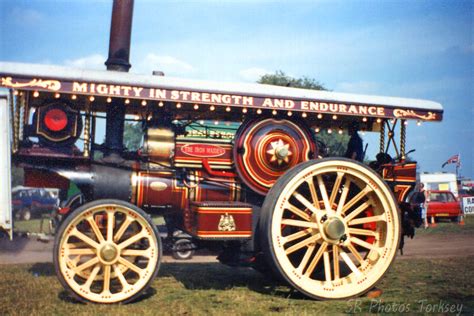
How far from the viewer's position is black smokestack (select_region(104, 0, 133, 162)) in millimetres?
5711

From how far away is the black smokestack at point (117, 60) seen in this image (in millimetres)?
5711

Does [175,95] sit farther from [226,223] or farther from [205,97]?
[226,223]

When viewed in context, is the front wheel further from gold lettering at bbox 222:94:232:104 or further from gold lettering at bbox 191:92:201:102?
gold lettering at bbox 222:94:232:104

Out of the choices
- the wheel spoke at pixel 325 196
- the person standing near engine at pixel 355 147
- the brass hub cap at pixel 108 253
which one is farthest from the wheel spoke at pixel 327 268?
the brass hub cap at pixel 108 253

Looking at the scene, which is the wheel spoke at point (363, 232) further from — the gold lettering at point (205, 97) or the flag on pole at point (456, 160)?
the flag on pole at point (456, 160)

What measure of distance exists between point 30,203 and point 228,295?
22511 millimetres

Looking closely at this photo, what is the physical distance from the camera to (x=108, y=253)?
15.7ft

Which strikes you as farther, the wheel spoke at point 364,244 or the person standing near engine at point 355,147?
the person standing near engine at point 355,147

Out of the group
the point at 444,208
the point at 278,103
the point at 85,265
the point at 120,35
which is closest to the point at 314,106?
the point at 278,103

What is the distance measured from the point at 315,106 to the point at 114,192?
8.51ft

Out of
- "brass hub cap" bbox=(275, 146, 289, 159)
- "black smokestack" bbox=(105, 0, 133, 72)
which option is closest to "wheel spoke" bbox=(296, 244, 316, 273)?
"brass hub cap" bbox=(275, 146, 289, 159)

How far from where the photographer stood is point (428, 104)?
5.96 metres

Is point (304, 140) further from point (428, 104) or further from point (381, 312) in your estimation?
point (381, 312)

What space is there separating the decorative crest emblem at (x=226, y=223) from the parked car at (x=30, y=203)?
21290 mm
